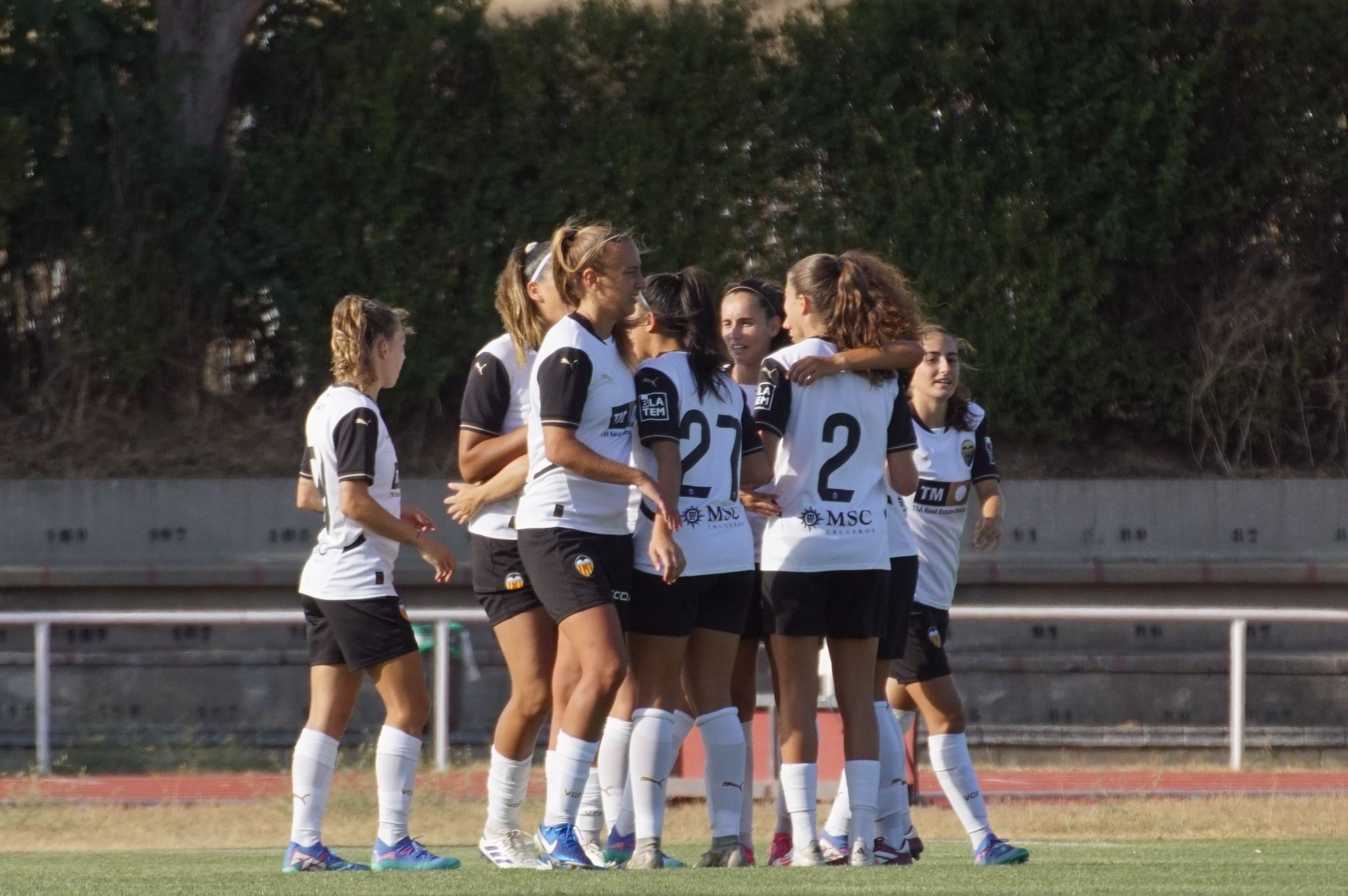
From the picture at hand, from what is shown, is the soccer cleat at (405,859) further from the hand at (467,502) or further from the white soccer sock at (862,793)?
the white soccer sock at (862,793)

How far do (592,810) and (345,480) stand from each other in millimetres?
1264

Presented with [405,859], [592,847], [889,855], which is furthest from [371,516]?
[889,855]

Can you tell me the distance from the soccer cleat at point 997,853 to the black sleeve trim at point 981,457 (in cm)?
129

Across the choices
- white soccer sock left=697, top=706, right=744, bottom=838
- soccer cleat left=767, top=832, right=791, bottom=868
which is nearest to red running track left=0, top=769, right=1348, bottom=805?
soccer cleat left=767, top=832, right=791, bottom=868

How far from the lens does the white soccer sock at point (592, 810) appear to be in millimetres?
5387

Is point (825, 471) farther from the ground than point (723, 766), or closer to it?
farther from the ground

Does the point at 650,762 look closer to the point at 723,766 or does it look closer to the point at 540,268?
the point at 723,766

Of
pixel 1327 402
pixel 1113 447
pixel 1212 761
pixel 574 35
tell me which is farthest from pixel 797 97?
pixel 1212 761

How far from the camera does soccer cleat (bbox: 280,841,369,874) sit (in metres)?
5.39

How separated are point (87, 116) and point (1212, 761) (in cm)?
901

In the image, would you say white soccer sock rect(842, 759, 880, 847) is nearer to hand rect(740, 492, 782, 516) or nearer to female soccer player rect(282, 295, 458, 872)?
hand rect(740, 492, 782, 516)

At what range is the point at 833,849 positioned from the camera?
537 centimetres

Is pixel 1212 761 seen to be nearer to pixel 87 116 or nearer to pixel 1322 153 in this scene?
pixel 1322 153

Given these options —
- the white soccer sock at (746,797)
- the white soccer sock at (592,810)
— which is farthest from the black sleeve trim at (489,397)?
the white soccer sock at (746,797)
